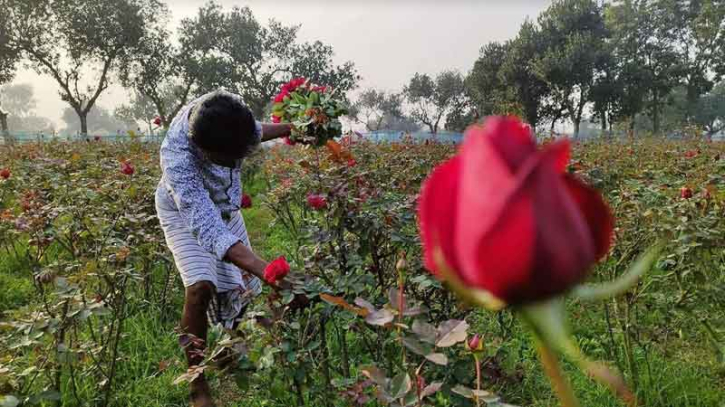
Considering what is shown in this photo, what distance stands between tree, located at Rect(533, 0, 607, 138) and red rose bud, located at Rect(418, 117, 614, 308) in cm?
2762

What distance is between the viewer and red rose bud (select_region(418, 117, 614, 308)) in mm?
287

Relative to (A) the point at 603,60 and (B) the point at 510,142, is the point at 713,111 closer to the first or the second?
(A) the point at 603,60

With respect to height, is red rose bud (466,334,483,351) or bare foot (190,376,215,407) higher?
red rose bud (466,334,483,351)

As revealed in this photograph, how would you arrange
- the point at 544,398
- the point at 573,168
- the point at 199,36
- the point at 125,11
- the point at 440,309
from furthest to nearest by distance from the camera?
the point at 199,36 → the point at 125,11 → the point at 573,168 → the point at 544,398 → the point at 440,309

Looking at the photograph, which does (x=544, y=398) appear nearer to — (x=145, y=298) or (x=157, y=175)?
(x=145, y=298)

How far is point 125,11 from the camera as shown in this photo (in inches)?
840

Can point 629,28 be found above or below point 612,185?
above

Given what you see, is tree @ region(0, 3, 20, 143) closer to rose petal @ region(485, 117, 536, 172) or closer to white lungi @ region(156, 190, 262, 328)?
white lungi @ region(156, 190, 262, 328)

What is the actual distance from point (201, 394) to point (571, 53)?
27776mm

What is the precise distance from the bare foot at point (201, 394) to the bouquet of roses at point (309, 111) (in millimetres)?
1057

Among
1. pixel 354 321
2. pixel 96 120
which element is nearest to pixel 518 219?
pixel 354 321

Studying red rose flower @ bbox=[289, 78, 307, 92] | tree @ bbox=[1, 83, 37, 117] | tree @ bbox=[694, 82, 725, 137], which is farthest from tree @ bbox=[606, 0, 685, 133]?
tree @ bbox=[1, 83, 37, 117]

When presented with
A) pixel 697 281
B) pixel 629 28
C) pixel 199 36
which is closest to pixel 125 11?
pixel 199 36

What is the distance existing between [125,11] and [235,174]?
73.8 feet
